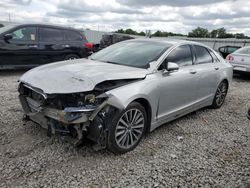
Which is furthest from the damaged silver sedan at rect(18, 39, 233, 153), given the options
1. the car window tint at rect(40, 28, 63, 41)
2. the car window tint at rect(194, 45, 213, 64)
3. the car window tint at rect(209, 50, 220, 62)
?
the car window tint at rect(40, 28, 63, 41)

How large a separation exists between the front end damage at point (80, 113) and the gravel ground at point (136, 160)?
1.04 ft

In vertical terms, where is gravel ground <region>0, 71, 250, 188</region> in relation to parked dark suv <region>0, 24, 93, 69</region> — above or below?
below

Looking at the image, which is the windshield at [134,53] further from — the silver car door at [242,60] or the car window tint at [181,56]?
the silver car door at [242,60]

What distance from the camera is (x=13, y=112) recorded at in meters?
4.56

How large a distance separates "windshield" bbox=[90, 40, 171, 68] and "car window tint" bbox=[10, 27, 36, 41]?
14.1 feet

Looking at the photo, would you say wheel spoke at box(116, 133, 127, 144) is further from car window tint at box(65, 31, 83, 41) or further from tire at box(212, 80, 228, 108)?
car window tint at box(65, 31, 83, 41)

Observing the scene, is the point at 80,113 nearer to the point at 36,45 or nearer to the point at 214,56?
the point at 214,56

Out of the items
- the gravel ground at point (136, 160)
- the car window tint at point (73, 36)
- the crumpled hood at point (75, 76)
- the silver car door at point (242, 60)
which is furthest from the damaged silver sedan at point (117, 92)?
the silver car door at point (242, 60)

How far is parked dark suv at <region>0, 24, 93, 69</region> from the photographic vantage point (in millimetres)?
7648

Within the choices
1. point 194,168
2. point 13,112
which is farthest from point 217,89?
point 13,112

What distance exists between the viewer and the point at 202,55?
5.07 meters

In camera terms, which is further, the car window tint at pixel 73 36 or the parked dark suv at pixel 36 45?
the car window tint at pixel 73 36

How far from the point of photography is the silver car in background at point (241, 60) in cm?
920

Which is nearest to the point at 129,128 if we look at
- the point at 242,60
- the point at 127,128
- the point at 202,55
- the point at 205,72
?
the point at 127,128
